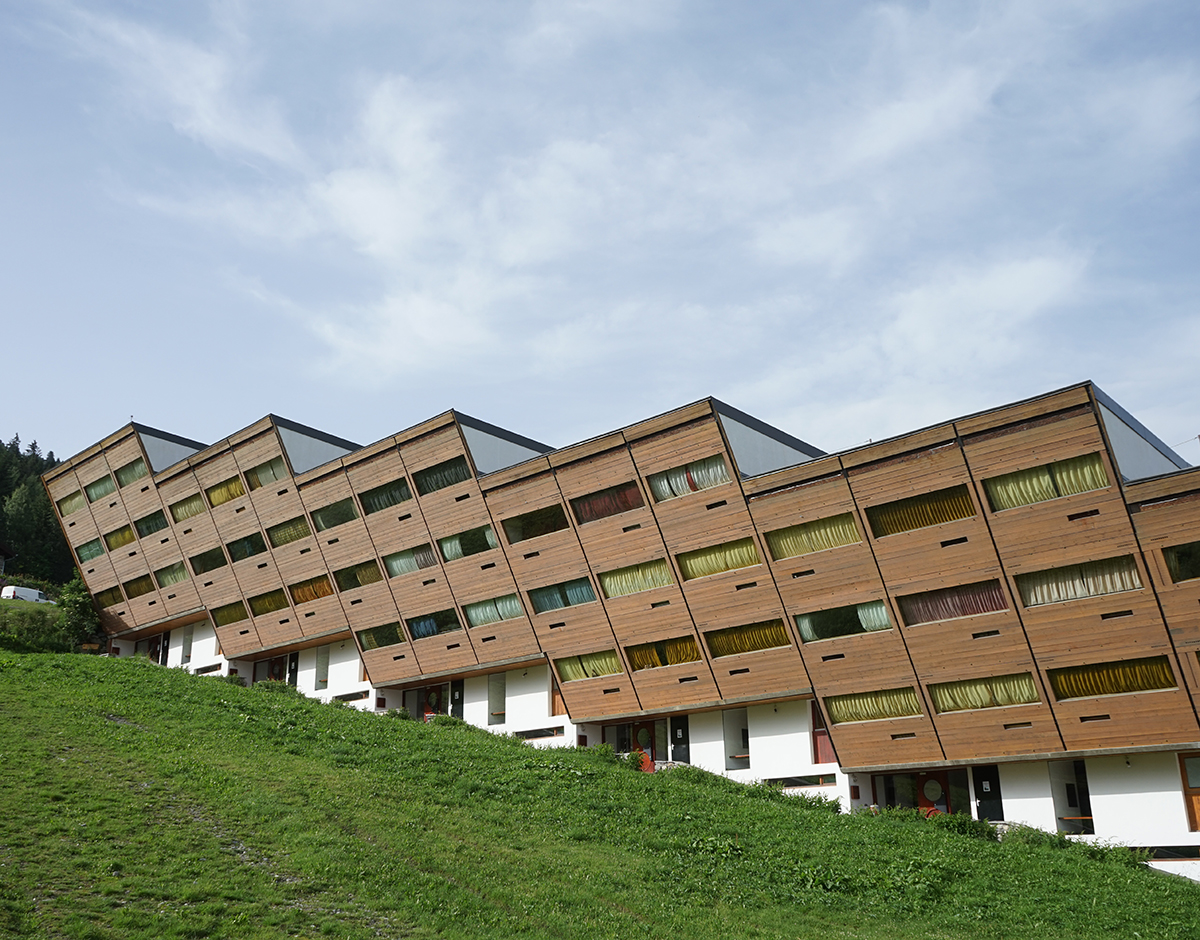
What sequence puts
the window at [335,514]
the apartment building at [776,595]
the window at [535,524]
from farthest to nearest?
1. the window at [335,514]
2. the window at [535,524]
3. the apartment building at [776,595]

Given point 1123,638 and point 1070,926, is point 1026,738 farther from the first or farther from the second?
point 1070,926

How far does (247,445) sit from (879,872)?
44.8 meters

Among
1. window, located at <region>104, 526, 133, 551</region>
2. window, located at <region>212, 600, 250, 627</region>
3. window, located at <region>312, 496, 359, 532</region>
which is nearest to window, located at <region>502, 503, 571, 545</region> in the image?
window, located at <region>312, 496, 359, 532</region>

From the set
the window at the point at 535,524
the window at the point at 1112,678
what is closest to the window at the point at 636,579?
the window at the point at 535,524

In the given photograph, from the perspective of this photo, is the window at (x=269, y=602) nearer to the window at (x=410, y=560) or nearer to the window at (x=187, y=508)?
the window at (x=187, y=508)

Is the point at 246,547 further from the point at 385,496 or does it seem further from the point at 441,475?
the point at 441,475

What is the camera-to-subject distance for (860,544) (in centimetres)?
3838

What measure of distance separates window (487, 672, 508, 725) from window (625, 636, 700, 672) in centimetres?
935

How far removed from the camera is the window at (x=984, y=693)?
35.3m

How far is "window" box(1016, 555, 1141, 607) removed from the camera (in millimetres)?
33125

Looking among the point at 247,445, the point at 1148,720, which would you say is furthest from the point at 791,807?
the point at 247,445

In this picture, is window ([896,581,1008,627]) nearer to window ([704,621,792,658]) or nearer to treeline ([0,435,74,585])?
window ([704,621,792,658])

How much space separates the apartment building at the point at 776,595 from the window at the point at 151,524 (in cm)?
530

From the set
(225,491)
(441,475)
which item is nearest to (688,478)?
(441,475)
